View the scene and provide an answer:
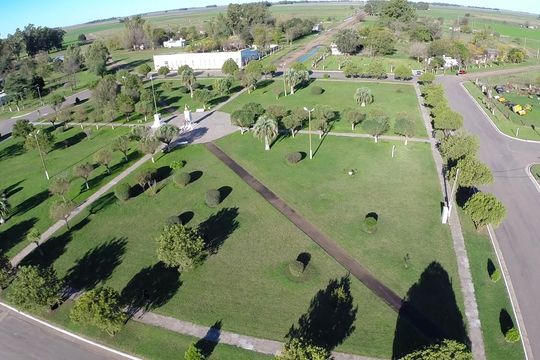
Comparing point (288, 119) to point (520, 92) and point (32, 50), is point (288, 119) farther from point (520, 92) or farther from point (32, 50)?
point (32, 50)

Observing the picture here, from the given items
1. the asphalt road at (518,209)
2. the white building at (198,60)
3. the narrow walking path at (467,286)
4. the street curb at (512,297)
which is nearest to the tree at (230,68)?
the white building at (198,60)

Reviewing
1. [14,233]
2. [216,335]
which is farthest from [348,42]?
[216,335]

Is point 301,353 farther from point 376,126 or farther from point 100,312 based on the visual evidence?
point 376,126

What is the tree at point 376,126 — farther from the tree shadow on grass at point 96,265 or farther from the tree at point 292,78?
the tree shadow on grass at point 96,265

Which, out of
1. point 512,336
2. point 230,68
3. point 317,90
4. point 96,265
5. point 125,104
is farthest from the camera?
point 230,68

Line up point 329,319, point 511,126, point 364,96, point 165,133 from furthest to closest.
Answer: point 364,96, point 511,126, point 165,133, point 329,319

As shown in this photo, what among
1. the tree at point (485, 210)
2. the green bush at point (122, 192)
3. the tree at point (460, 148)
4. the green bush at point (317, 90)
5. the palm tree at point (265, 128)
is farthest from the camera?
the green bush at point (317, 90)

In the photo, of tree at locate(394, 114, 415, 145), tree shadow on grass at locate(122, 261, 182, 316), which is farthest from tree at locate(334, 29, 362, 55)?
tree shadow on grass at locate(122, 261, 182, 316)
